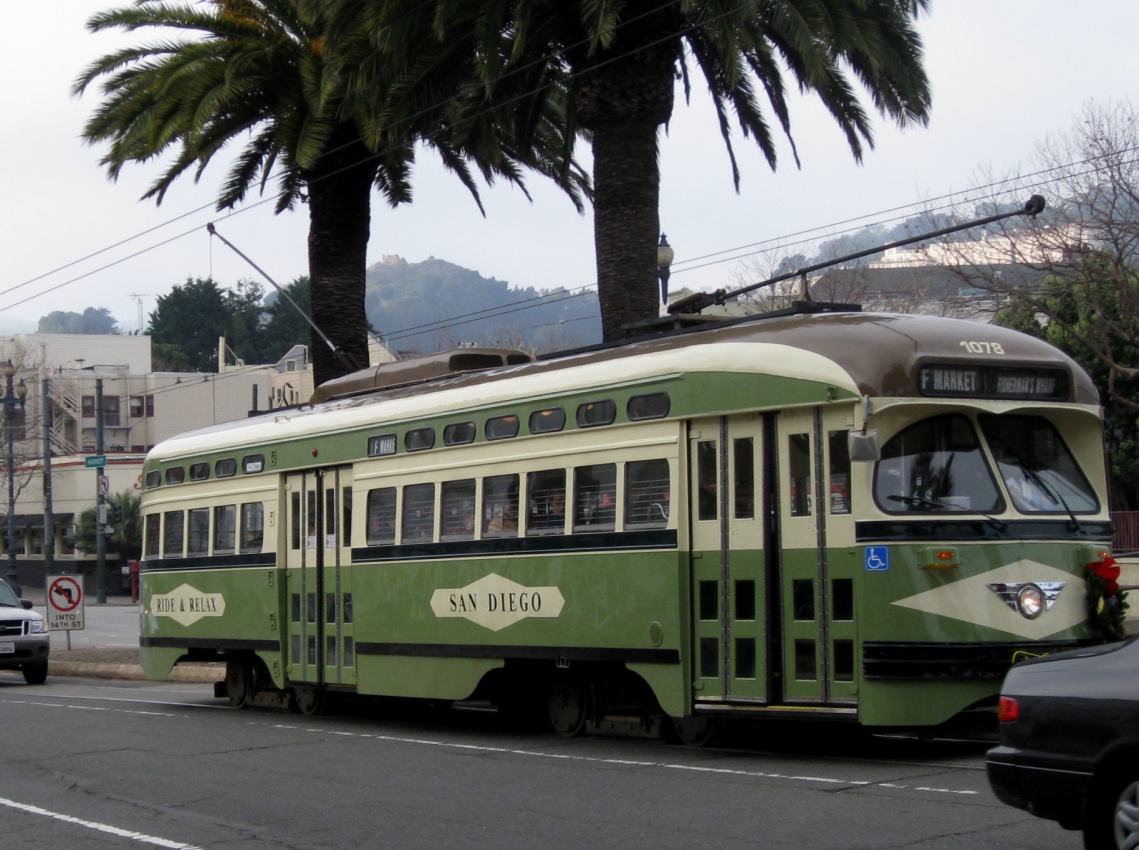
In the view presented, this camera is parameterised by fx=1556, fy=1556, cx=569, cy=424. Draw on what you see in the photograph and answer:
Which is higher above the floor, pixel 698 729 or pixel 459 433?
pixel 459 433

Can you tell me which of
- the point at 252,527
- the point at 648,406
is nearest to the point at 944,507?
the point at 648,406

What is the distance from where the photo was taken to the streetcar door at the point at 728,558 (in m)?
11.5

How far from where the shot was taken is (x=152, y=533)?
19922 millimetres

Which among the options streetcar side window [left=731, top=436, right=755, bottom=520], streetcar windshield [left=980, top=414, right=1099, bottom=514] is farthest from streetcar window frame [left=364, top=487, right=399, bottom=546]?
streetcar windshield [left=980, top=414, right=1099, bottom=514]

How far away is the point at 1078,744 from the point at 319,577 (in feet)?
35.3

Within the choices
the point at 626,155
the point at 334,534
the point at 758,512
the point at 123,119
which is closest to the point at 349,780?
the point at 758,512

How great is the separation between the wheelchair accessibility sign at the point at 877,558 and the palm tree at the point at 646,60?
24.7ft

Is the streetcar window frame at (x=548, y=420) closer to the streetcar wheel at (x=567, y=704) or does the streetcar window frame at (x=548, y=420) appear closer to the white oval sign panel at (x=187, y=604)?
the streetcar wheel at (x=567, y=704)

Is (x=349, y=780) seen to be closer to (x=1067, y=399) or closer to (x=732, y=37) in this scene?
(x=1067, y=399)

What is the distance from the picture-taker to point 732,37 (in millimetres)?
17453

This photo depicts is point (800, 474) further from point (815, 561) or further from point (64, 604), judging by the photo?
point (64, 604)

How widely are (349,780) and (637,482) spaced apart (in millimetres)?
3219

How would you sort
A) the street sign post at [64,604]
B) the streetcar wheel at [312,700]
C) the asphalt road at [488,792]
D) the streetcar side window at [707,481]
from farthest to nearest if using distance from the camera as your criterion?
1. the street sign post at [64,604]
2. the streetcar wheel at [312,700]
3. the streetcar side window at [707,481]
4. the asphalt road at [488,792]

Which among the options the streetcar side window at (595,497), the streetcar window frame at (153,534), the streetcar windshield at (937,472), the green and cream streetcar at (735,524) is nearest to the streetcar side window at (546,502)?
the green and cream streetcar at (735,524)
